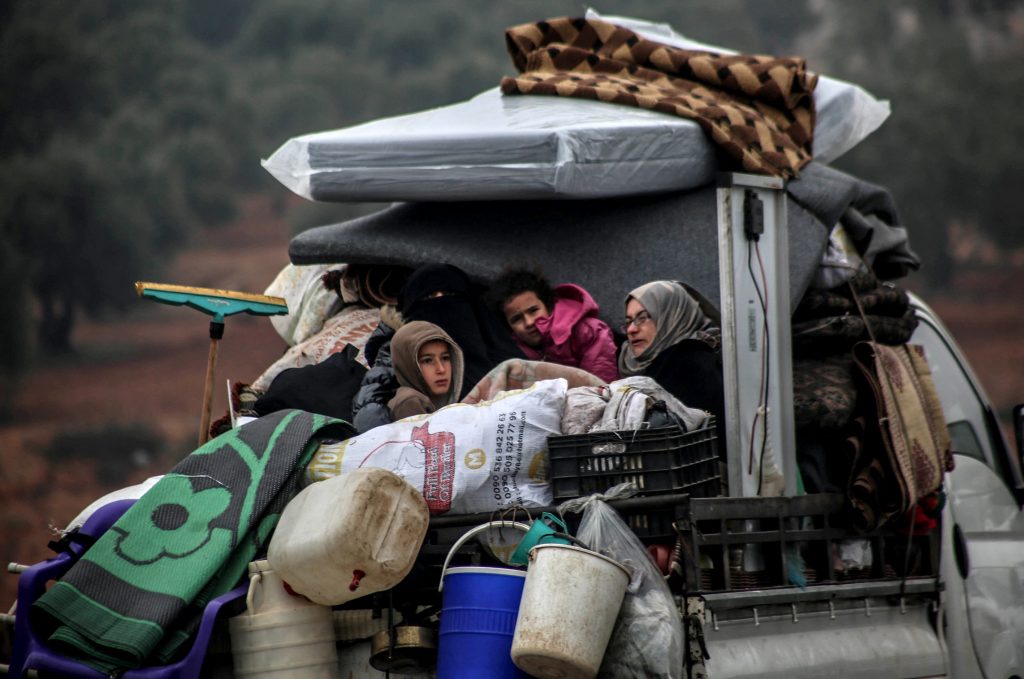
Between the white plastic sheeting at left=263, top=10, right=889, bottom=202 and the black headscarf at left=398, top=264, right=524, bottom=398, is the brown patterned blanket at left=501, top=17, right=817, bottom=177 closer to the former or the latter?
the white plastic sheeting at left=263, top=10, right=889, bottom=202

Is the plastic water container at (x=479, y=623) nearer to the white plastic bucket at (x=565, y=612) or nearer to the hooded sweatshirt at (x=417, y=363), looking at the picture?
the white plastic bucket at (x=565, y=612)

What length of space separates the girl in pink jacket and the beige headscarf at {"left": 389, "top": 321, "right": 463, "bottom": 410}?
407 mm

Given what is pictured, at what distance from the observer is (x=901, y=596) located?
4375 millimetres

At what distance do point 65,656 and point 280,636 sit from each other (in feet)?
1.94

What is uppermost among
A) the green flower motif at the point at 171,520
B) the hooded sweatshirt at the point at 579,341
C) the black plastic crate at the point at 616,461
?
the hooded sweatshirt at the point at 579,341

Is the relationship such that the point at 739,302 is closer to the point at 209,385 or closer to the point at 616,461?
the point at 616,461

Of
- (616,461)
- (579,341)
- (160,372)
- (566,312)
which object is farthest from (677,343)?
(160,372)

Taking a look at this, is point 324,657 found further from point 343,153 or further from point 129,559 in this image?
point 343,153

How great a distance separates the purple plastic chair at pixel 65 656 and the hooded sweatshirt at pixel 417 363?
Result: 1129 millimetres

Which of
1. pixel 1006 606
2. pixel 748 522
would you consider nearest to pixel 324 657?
pixel 748 522

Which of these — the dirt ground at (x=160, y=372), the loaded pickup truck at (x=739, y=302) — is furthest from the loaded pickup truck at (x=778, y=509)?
the dirt ground at (x=160, y=372)

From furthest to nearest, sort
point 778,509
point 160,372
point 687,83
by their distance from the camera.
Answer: point 160,372, point 687,83, point 778,509

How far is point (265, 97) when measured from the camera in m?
32.2

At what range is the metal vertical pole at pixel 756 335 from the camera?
4.32 m
